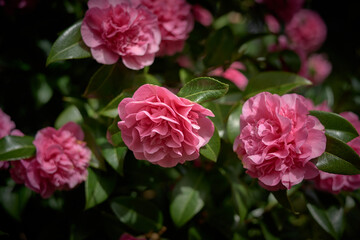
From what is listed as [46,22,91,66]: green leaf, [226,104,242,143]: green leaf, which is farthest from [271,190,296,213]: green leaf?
[46,22,91,66]: green leaf

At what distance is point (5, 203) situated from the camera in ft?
2.75

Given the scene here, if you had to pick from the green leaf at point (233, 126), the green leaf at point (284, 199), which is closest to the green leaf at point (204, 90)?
the green leaf at point (233, 126)

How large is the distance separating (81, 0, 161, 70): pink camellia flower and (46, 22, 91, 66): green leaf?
3 centimetres

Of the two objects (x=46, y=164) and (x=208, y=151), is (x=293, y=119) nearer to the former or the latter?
(x=208, y=151)

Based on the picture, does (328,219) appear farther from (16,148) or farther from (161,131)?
(16,148)

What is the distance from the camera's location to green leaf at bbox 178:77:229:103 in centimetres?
58

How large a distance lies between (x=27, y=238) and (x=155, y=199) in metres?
0.42

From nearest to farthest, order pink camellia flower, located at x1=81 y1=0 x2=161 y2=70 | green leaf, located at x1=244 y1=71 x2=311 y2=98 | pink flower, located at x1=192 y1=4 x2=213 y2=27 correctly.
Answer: pink camellia flower, located at x1=81 y1=0 x2=161 y2=70 → green leaf, located at x1=244 y1=71 x2=311 y2=98 → pink flower, located at x1=192 y1=4 x2=213 y2=27

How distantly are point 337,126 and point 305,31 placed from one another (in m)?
0.92

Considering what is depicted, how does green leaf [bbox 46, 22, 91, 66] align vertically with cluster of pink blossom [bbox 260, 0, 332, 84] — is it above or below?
above

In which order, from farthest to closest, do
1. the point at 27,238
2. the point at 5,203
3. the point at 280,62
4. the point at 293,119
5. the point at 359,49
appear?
A: the point at 359,49 < the point at 280,62 < the point at 27,238 < the point at 5,203 < the point at 293,119

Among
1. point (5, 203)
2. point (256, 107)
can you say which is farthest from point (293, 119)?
point (5, 203)

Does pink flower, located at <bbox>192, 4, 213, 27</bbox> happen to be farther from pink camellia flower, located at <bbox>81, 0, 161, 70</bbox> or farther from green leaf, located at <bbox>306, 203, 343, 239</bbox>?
green leaf, located at <bbox>306, 203, 343, 239</bbox>

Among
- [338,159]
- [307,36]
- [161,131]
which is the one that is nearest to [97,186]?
[161,131]
